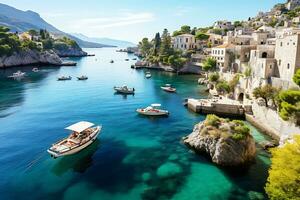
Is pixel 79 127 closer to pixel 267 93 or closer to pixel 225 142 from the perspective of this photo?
pixel 225 142

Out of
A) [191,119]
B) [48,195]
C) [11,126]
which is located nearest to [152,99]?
[191,119]

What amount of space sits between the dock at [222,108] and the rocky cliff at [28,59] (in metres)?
123

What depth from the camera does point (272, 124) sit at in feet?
155

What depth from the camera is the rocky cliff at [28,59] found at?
480 feet

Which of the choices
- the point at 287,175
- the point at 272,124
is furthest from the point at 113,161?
the point at 272,124

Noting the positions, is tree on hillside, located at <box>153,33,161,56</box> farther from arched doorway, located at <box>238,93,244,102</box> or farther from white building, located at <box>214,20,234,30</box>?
arched doorway, located at <box>238,93,244,102</box>

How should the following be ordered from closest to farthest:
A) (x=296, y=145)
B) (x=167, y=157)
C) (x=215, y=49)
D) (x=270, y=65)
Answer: (x=296, y=145) < (x=167, y=157) < (x=270, y=65) < (x=215, y=49)

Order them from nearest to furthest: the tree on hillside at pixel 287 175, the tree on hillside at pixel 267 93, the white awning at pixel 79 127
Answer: the tree on hillside at pixel 287 175
the white awning at pixel 79 127
the tree on hillside at pixel 267 93

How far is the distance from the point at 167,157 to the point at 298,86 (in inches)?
1023

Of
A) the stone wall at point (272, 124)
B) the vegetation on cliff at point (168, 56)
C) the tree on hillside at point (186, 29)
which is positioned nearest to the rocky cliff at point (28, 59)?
the vegetation on cliff at point (168, 56)

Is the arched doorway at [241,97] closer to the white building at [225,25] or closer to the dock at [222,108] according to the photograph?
the dock at [222,108]

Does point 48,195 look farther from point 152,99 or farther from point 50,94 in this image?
point 50,94

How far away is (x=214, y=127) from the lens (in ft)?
131

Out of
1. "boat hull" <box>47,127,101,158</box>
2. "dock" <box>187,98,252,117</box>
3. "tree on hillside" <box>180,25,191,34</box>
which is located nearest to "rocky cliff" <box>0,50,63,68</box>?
"tree on hillside" <box>180,25,191,34</box>
